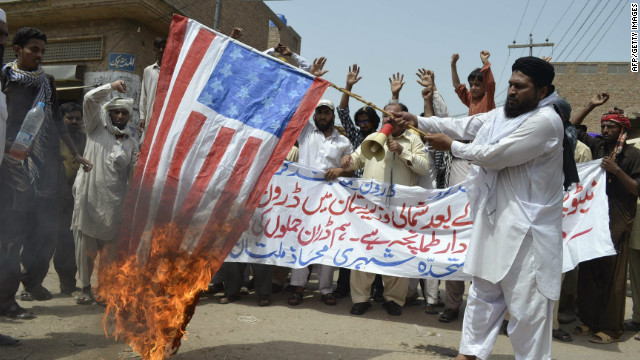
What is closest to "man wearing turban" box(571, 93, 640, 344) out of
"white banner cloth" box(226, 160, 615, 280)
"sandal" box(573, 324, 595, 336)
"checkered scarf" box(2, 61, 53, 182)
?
"sandal" box(573, 324, 595, 336)

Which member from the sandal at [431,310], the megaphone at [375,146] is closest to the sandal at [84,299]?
the megaphone at [375,146]

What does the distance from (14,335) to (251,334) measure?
1.85 meters

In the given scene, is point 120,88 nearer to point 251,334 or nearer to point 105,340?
point 105,340

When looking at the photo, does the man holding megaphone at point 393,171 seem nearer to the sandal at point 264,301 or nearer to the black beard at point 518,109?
the sandal at point 264,301

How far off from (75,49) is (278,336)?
11073mm

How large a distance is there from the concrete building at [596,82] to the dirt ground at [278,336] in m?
29.1

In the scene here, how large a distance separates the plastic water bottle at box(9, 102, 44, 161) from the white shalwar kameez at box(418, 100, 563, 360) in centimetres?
335

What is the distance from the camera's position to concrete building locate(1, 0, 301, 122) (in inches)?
441

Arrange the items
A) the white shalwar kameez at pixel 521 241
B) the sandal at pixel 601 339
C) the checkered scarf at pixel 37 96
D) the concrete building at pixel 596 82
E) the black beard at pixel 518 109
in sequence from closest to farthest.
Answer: the white shalwar kameez at pixel 521 241 < the black beard at pixel 518 109 < the checkered scarf at pixel 37 96 < the sandal at pixel 601 339 < the concrete building at pixel 596 82

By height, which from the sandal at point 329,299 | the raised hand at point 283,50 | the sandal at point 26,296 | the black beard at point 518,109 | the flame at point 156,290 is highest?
the raised hand at point 283,50

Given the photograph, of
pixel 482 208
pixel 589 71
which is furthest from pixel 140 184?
pixel 589 71

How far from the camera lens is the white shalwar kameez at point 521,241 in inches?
121

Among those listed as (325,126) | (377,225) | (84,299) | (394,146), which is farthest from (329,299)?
(84,299)

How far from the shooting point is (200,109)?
3.07 meters
